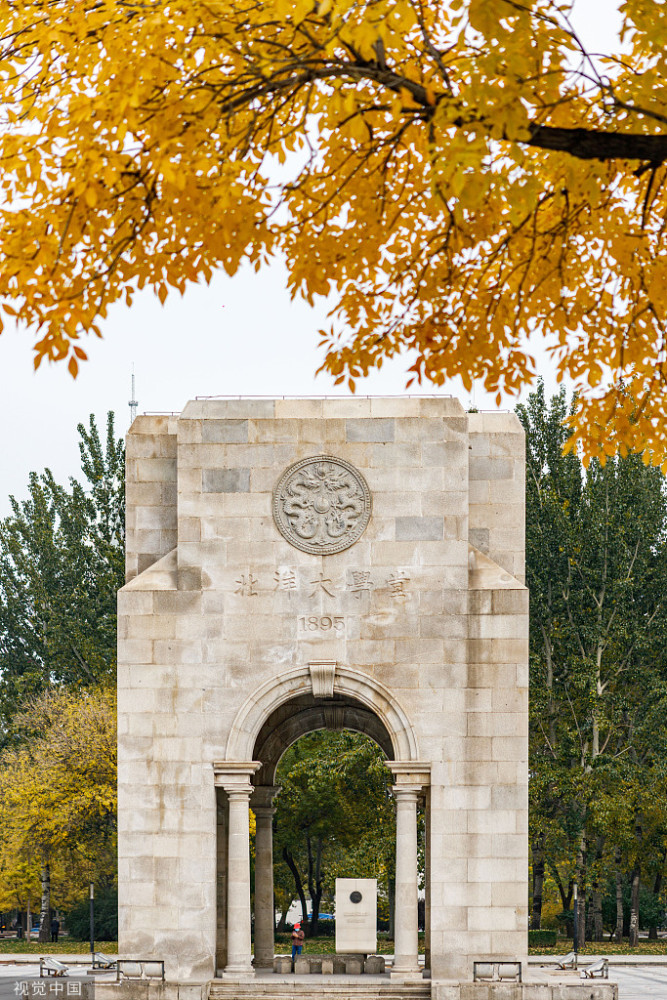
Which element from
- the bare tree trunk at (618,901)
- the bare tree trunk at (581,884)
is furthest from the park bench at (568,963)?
the bare tree trunk at (618,901)

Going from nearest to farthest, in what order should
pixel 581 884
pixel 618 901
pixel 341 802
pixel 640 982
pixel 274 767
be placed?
pixel 274 767 < pixel 640 982 < pixel 581 884 < pixel 341 802 < pixel 618 901

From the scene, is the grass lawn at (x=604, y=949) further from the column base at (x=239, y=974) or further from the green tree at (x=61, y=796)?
the column base at (x=239, y=974)

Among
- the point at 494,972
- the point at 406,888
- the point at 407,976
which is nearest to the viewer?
the point at 494,972

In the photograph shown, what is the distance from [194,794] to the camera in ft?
76.0

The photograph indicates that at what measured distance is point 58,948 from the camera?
50.1 meters

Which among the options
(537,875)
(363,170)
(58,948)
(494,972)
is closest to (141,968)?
(494,972)

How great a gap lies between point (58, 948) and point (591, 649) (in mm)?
21257

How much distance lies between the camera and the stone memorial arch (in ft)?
74.9

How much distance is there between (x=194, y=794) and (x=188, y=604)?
308 cm

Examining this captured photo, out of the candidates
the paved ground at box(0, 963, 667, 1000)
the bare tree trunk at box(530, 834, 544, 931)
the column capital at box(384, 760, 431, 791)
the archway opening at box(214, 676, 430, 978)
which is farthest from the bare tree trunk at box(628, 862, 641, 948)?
the column capital at box(384, 760, 431, 791)

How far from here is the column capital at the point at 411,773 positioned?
23156 millimetres

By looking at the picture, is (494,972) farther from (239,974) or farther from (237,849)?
(237,849)

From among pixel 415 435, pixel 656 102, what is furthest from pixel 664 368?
pixel 415 435

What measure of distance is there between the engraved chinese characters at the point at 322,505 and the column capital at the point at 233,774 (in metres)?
3.62
